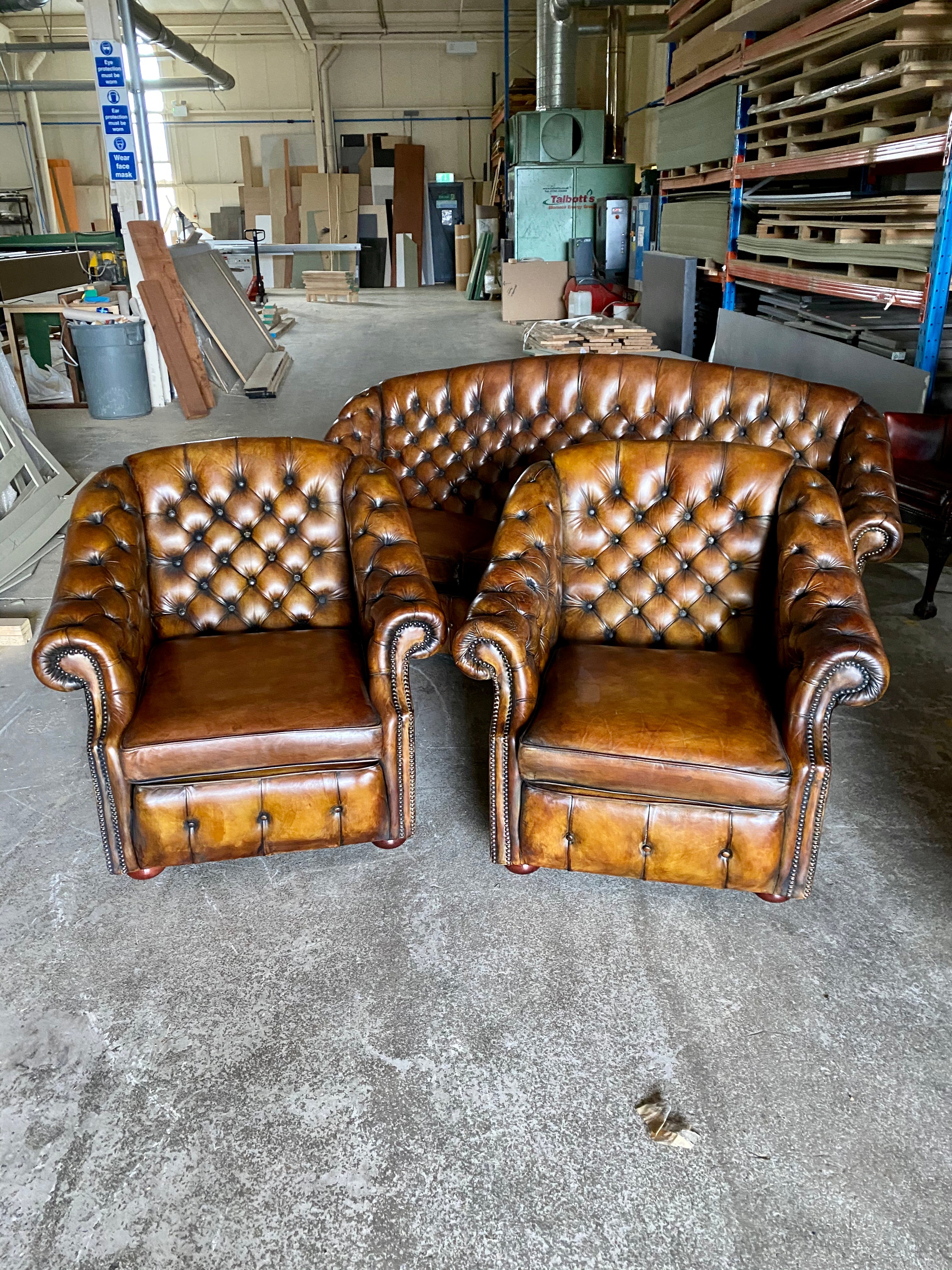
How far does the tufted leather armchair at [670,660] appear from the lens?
2.22m

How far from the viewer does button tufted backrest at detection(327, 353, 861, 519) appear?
3594 millimetres

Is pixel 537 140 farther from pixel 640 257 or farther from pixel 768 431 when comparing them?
pixel 768 431

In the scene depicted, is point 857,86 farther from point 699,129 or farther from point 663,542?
point 663,542

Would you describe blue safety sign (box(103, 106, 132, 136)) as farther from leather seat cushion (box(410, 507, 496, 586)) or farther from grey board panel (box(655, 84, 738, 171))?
leather seat cushion (box(410, 507, 496, 586))

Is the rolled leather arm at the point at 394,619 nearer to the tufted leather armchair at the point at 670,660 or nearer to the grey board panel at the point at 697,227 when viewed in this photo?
the tufted leather armchair at the point at 670,660

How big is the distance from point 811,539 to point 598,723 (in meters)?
0.79

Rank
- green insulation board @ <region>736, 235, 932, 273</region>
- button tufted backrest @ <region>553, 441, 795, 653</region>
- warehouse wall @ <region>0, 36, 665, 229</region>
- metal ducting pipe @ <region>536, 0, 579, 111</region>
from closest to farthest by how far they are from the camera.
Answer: button tufted backrest @ <region>553, 441, 795, 653</region>
green insulation board @ <region>736, 235, 932, 273</region>
metal ducting pipe @ <region>536, 0, 579, 111</region>
warehouse wall @ <region>0, 36, 665, 229</region>

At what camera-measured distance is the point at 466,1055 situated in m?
1.97

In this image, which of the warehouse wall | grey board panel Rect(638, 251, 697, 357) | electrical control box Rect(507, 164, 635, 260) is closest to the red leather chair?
grey board panel Rect(638, 251, 697, 357)

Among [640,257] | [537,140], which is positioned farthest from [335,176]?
[640,257]

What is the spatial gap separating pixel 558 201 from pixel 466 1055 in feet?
37.6

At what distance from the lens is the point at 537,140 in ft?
37.7

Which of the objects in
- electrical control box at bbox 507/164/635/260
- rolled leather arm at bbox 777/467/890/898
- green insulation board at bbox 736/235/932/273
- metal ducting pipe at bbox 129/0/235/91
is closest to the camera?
rolled leather arm at bbox 777/467/890/898

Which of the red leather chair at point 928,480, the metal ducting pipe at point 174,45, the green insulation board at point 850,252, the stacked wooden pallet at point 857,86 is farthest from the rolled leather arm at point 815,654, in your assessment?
the metal ducting pipe at point 174,45
